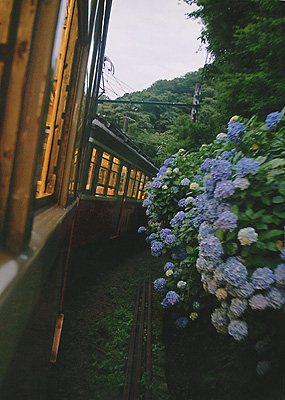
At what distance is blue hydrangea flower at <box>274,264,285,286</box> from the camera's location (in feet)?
4.86

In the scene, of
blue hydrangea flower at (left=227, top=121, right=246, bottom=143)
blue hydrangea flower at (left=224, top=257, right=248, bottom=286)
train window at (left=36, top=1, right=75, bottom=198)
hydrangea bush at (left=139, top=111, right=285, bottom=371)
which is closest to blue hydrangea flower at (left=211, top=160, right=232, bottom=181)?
hydrangea bush at (left=139, top=111, right=285, bottom=371)

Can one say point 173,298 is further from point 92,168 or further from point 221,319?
point 92,168

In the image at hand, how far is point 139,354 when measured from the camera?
10.4 ft

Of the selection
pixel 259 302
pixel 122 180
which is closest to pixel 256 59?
pixel 122 180

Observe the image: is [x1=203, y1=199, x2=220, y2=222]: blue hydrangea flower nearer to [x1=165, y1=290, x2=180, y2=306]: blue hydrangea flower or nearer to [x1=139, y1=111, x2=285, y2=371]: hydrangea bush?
[x1=139, y1=111, x2=285, y2=371]: hydrangea bush

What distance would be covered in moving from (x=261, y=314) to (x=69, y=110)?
6.39 ft

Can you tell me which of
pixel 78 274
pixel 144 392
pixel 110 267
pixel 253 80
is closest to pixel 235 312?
pixel 144 392

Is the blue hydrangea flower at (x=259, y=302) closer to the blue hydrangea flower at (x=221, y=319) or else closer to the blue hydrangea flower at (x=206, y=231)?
the blue hydrangea flower at (x=221, y=319)

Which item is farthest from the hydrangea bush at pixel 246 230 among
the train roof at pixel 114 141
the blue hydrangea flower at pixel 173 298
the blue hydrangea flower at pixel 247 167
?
the train roof at pixel 114 141

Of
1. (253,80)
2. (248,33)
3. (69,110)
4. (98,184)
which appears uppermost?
(248,33)

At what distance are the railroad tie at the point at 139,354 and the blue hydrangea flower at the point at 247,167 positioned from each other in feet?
7.47

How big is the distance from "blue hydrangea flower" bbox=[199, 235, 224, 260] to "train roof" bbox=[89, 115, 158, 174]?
4269 mm

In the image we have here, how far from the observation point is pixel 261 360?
2.18 m

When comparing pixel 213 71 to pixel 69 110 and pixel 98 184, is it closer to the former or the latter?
pixel 98 184
